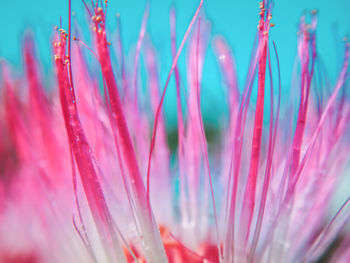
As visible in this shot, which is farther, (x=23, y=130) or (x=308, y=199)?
(x=23, y=130)

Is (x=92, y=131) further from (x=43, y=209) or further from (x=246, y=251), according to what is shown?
(x=246, y=251)

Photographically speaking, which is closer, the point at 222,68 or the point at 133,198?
the point at 133,198

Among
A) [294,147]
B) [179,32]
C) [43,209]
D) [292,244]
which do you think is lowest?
[292,244]

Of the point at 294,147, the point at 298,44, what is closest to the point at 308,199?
the point at 294,147

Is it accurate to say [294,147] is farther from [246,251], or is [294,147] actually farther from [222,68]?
[222,68]

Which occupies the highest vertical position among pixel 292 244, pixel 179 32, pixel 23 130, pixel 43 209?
pixel 179 32

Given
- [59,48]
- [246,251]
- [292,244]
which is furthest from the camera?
[292,244]

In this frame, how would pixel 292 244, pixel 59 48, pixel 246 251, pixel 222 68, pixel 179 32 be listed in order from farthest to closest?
pixel 222 68 < pixel 179 32 < pixel 292 244 < pixel 246 251 < pixel 59 48

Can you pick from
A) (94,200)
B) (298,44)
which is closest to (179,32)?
(298,44)

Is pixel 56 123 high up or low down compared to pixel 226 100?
up
